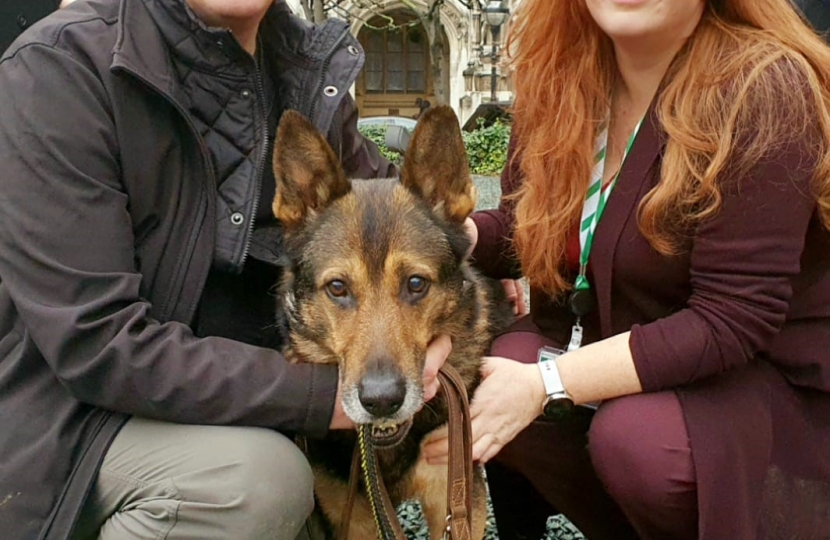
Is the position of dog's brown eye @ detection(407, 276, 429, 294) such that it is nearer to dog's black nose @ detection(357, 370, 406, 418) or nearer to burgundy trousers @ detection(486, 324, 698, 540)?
dog's black nose @ detection(357, 370, 406, 418)

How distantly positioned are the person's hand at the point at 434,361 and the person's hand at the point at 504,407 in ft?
0.47

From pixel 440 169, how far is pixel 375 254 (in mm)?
325

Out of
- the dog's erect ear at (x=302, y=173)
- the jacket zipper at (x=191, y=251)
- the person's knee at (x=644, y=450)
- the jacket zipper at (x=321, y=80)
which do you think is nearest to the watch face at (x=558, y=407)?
the person's knee at (x=644, y=450)

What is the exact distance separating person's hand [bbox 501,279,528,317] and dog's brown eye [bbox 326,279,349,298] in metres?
1.00

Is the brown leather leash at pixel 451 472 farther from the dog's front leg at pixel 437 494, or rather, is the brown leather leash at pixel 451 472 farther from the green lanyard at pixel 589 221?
the green lanyard at pixel 589 221

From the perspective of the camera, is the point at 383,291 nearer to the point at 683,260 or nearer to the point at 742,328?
the point at 683,260

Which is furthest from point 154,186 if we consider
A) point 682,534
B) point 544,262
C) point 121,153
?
point 682,534

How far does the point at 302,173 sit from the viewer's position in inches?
84.6

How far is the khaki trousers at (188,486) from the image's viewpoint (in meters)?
1.84

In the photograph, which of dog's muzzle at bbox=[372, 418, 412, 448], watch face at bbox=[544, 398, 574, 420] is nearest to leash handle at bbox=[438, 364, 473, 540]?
dog's muzzle at bbox=[372, 418, 412, 448]

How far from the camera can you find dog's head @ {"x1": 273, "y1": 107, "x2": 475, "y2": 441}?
1.93 meters

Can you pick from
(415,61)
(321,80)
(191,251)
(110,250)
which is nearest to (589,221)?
(321,80)

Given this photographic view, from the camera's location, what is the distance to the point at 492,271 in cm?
274

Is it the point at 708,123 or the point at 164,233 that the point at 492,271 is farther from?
the point at 164,233
